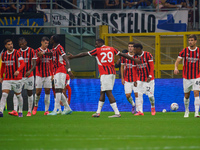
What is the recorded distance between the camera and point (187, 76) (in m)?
12.0

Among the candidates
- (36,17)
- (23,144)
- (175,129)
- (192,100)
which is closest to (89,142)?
(23,144)

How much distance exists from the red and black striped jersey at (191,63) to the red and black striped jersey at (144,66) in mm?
1572

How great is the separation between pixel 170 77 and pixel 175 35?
156cm

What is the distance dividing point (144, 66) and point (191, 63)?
1.79 meters

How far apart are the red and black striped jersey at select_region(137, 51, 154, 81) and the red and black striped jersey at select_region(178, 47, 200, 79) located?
157cm

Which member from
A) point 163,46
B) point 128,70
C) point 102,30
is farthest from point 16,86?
point 163,46

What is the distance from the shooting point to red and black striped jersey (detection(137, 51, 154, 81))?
13.4m

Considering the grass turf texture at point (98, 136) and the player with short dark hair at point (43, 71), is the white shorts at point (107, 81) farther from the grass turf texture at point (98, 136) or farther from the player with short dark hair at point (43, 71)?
the player with short dark hair at point (43, 71)

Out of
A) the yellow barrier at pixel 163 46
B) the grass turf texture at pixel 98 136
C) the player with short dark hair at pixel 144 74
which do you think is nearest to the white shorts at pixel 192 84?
the player with short dark hair at pixel 144 74

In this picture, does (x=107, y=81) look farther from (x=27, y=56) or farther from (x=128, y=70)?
(x=128, y=70)

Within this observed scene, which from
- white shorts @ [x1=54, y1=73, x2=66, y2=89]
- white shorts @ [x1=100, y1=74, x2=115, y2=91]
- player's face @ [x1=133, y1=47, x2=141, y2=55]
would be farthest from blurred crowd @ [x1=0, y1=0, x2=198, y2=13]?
white shorts @ [x1=100, y1=74, x2=115, y2=91]

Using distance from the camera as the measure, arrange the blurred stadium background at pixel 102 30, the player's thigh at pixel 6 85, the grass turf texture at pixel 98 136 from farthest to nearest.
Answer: the blurred stadium background at pixel 102 30, the player's thigh at pixel 6 85, the grass turf texture at pixel 98 136

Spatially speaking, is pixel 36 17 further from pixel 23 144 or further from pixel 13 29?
pixel 23 144

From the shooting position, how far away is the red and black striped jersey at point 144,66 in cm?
1342
